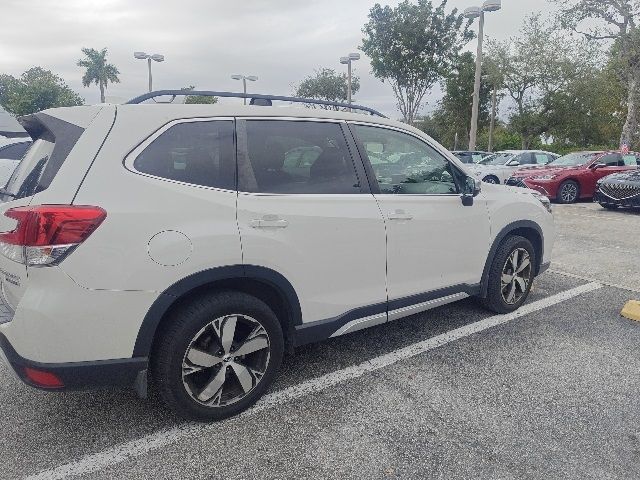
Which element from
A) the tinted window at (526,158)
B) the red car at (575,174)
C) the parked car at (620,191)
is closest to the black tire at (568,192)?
the red car at (575,174)

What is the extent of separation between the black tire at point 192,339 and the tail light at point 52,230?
596 mm

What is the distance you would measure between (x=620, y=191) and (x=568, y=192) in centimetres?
189

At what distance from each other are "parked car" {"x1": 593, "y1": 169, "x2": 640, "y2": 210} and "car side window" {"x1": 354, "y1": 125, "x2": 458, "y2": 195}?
938cm

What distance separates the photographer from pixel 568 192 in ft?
41.2

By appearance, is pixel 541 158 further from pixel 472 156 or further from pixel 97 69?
pixel 97 69

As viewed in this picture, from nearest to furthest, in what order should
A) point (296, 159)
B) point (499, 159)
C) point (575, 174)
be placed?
point (296, 159) → point (575, 174) → point (499, 159)

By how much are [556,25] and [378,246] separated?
27.8 meters

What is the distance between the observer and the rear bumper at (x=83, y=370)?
2.10 m

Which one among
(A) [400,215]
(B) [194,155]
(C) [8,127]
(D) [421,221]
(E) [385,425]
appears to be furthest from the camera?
(C) [8,127]

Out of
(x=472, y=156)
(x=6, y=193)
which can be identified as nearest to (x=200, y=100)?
(x=6, y=193)

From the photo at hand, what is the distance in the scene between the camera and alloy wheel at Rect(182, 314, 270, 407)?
2.37 m

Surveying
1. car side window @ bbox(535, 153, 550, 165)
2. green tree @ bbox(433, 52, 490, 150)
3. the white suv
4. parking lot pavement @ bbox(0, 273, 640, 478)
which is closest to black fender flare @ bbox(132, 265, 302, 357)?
the white suv

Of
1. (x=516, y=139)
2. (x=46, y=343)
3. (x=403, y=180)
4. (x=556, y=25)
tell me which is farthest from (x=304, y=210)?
(x=516, y=139)

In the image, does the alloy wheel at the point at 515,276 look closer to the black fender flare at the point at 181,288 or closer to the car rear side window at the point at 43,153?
the black fender flare at the point at 181,288
